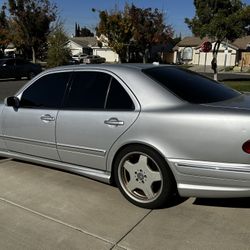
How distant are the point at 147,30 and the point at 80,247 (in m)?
44.3

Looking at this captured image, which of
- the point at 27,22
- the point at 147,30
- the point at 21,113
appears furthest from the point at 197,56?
the point at 21,113

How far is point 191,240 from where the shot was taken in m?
3.41

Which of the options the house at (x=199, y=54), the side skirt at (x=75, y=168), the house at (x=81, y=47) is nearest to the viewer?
the side skirt at (x=75, y=168)

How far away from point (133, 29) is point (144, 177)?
3981 cm

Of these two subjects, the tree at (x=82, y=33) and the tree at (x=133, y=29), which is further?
the tree at (x=82, y=33)

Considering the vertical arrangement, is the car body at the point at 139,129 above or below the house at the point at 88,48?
above

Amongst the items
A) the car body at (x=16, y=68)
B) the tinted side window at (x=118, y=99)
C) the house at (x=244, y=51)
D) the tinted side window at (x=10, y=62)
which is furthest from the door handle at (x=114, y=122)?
the house at (x=244, y=51)

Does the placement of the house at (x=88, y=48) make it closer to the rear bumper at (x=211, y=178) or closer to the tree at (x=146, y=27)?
the tree at (x=146, y=27)

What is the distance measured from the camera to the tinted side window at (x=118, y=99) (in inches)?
161

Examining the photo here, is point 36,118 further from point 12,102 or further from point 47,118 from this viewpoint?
point 12,102

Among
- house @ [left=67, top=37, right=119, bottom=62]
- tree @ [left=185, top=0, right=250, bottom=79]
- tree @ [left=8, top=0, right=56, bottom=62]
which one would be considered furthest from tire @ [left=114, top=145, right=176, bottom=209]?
house @ [left=67, top=37, right=119, bottom=62]

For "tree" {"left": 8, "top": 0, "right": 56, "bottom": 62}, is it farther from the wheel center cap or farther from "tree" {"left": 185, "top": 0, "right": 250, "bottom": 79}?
the wheel center cap

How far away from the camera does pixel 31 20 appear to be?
36531 mm

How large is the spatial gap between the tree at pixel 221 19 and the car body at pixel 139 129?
63.8ft
